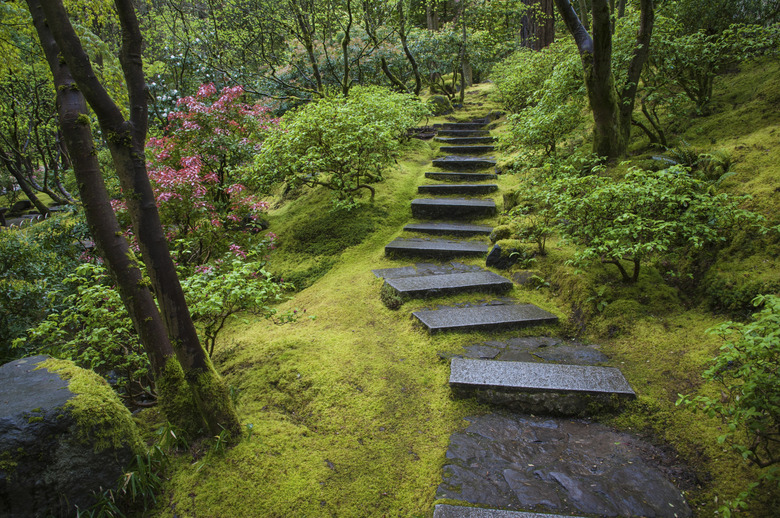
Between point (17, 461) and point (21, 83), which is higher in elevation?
point (21, 83)

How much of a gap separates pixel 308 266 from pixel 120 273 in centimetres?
407

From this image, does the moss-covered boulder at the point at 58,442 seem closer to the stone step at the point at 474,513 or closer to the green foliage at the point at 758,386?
the stone step at the point at 474,513

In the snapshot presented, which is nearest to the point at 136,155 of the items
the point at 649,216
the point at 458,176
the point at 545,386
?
the point at 545,386

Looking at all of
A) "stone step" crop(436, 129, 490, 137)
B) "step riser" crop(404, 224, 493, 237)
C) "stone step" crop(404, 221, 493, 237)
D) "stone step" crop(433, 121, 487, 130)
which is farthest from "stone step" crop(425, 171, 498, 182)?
"stone step" crop(433, 121, 487, 130)

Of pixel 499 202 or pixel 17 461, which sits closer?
pixel 17 461

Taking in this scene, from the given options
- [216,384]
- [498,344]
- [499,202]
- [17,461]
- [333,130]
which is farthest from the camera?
[499,202]

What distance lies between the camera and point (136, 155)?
2189mm

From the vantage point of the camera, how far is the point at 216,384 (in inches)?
99.5

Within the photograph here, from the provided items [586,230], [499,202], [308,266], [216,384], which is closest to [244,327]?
[308,266]

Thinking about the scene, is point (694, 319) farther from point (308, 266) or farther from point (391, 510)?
point (308, 266)

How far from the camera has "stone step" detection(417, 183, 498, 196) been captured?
740 cm

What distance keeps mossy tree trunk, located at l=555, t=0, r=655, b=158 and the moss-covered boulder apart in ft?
20.9

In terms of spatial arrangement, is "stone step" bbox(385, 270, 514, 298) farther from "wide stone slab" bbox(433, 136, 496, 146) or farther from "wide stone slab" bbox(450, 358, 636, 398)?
"wide stone slab" bbox(433, 136, 496, 146)

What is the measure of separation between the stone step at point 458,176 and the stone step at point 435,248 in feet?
8.07
